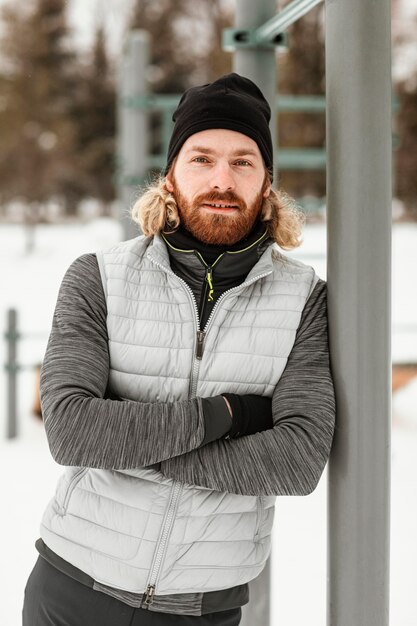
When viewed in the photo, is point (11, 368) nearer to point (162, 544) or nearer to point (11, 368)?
point (11, 368)

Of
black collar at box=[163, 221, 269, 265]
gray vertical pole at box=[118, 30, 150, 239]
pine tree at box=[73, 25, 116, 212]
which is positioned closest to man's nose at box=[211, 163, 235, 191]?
black collar at box=[163, 221, 269, 265]

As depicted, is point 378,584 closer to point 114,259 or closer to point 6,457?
point 114,259

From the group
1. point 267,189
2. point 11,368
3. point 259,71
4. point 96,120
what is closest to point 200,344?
point 267,189

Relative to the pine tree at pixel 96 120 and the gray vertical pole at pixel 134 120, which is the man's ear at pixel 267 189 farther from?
the pine tree at pixel 96 120

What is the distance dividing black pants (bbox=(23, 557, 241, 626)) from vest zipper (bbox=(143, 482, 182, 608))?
5 centimetres

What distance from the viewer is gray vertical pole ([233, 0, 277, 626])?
74.5 inches

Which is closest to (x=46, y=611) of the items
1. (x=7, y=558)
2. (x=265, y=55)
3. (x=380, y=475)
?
(x=380, y=475)

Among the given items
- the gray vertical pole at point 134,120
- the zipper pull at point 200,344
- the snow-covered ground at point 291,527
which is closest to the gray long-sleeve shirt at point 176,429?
the zipper pull at point 200,344

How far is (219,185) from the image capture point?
Result: 147cm

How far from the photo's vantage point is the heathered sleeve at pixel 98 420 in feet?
4.37

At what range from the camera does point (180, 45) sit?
2398 centimetres

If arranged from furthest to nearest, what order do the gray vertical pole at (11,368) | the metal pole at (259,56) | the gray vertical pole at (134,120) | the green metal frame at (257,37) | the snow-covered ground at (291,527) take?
the gray vertical pole at (134,120) < the gray vertical pole at (11,368) < the snow-covered ground at (291,527) < the metal pole at (259,56) < the green metal frame at (257,37)

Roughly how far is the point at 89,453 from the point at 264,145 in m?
0.67

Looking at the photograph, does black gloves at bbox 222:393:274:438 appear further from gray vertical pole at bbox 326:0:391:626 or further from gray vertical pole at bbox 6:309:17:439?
gray vertical pole at bbox 6:309:17:439
